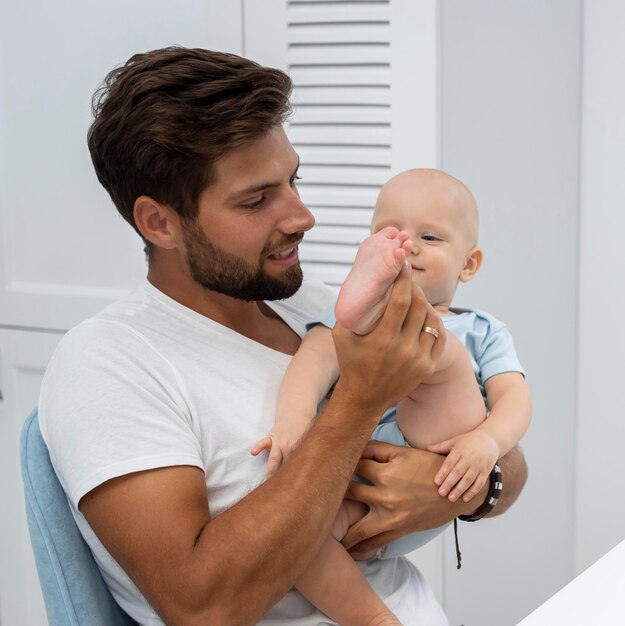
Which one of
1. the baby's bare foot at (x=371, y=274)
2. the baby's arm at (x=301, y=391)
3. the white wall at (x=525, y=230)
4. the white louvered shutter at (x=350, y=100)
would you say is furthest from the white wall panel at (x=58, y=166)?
the baby's bare foot at (x=371, y=274)

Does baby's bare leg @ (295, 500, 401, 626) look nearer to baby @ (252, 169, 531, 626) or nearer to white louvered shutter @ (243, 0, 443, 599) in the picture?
baby @ (252, 169, 531, 626)

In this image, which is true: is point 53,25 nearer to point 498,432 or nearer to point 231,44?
point 231,44

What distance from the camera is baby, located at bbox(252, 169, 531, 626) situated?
128 centimetres

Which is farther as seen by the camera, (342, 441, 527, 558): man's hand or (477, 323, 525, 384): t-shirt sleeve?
(477, 323, 525, 384): t-shirt sleeve

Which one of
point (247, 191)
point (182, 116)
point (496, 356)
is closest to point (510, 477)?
point (496, 356)

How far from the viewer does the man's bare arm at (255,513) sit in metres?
1.23

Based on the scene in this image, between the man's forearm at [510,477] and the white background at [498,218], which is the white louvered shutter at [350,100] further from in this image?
the man's forearm at [510,477]

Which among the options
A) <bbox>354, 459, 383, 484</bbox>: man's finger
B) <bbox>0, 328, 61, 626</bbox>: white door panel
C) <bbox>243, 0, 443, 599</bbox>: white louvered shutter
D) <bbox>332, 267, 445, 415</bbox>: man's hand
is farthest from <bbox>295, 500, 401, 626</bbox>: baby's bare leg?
<bbox>0, 328, 61, 626</bbox>: white door panel

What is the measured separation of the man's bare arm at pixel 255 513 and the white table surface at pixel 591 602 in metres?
0.40

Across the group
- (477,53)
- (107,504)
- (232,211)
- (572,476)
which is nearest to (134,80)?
(232,211)

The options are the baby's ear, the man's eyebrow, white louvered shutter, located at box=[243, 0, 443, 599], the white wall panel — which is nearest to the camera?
the man's eyebrow

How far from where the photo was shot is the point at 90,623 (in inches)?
54.2

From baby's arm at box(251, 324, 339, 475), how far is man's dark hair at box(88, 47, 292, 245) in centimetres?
26

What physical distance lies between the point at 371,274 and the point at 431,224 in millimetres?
319
